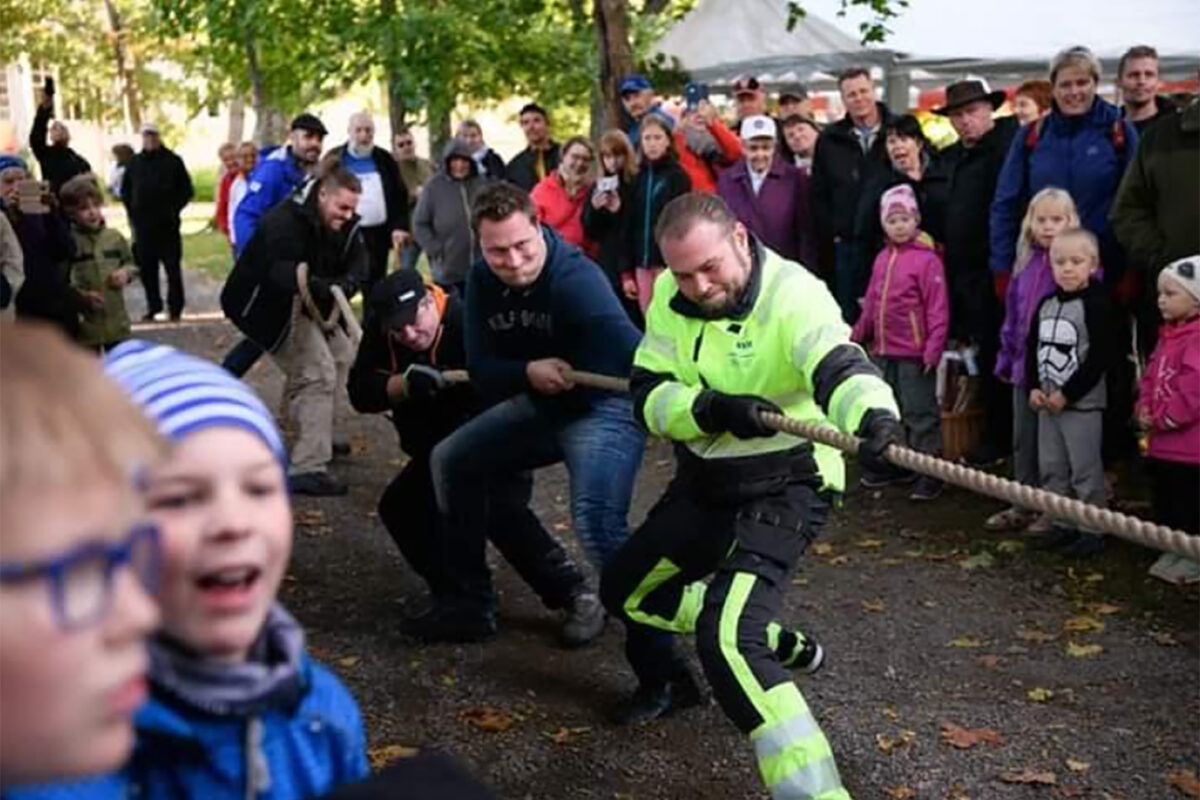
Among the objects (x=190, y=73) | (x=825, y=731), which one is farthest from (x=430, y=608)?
(x=190, y=73)

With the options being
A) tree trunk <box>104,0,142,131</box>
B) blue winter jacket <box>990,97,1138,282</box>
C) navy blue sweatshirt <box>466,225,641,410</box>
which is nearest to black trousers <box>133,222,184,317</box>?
blue winter jacket <box>990,97,1138,282</box>

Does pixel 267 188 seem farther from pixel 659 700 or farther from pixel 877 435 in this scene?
pixel 877 435

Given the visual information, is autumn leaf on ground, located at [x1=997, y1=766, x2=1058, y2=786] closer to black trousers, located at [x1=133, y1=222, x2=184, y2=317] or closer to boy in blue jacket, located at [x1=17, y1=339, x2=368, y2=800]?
boy in blue jacket, located at [x1=17, y1=339, x2=368, y2=800]

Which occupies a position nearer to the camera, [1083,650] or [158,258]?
[1083,650]

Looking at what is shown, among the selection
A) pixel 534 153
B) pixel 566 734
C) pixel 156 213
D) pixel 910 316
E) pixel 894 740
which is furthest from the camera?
pixel 156 213

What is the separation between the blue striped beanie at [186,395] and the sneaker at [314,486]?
23.1 ft

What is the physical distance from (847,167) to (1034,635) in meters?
3.80

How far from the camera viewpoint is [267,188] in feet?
35.4

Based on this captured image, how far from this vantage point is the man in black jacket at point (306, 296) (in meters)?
8.06

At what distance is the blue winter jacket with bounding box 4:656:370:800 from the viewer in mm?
1545

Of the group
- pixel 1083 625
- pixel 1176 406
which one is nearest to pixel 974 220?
pixel 1176 406

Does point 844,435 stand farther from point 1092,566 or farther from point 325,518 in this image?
point 325,518

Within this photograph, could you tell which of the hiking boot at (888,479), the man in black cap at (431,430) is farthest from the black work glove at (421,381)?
the hiking boot at (888,479)

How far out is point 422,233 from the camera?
11391mm
